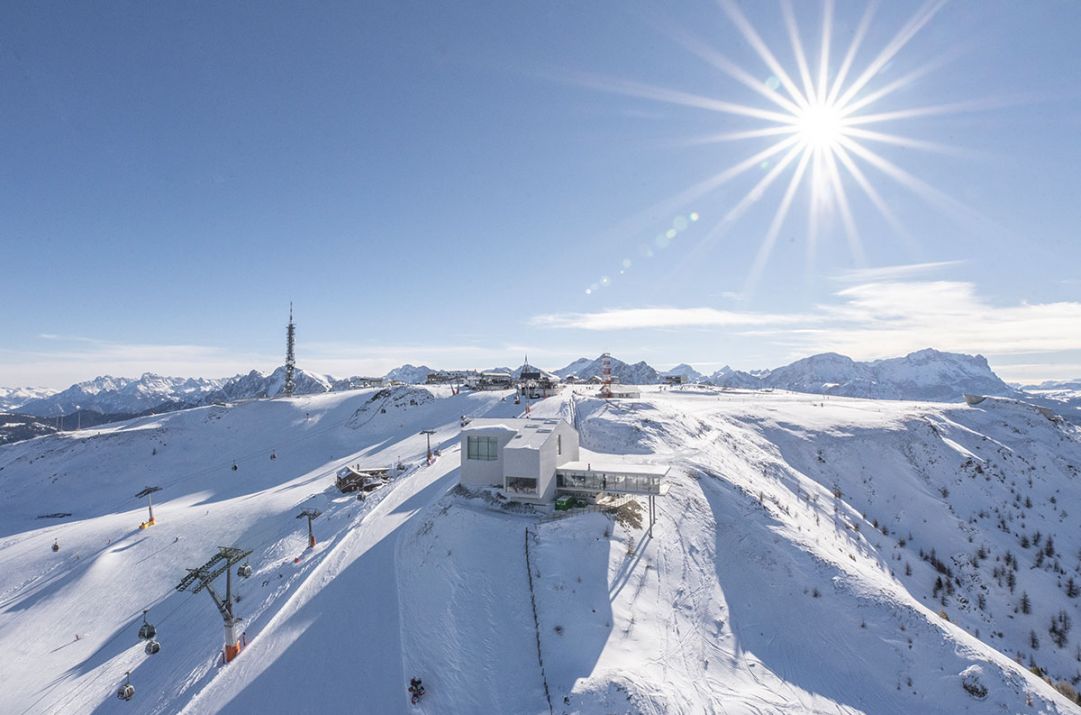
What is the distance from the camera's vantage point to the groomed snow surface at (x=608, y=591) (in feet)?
61.7

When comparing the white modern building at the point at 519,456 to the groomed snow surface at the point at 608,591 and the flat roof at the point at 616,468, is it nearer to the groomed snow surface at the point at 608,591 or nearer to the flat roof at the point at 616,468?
the flat roof at the point at 616,468

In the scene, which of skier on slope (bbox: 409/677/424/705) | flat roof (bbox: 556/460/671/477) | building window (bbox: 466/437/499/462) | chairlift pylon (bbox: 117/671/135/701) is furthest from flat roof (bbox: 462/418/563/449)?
chairlift pylon (bbox: 117/671/135/701)

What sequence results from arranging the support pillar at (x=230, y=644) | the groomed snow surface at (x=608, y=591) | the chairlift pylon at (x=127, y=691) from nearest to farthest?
the groomed snow surface at (x=608, y=591)
the support pillar at (x=230, y=644)
the chairlift pylon at (x=127, y=691)

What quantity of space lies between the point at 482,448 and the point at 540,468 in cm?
531

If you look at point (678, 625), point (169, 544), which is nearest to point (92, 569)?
point (169, 544)

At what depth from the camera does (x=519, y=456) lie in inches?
1211

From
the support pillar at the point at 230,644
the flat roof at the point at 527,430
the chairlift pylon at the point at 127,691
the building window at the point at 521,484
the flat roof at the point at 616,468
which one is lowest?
the chairlift pylon at the point at 127,691

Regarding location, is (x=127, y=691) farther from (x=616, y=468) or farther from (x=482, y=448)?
(x=616, y=468)

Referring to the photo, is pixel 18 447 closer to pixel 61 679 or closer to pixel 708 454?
pixel 61 679

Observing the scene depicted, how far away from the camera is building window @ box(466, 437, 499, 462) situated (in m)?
33.2

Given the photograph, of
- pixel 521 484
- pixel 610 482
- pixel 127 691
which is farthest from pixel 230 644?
pixel 610 482

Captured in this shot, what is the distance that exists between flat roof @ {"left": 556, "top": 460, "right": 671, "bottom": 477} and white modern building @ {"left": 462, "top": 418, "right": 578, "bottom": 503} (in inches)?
42.4

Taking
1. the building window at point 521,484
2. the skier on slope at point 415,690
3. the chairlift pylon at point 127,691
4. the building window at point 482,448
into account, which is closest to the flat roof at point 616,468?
the building window at point 521,484

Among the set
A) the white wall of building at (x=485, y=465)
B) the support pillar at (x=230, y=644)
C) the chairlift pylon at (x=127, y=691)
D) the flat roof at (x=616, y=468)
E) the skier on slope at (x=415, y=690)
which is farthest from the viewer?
the white wall of building at (x=485, y=465)
